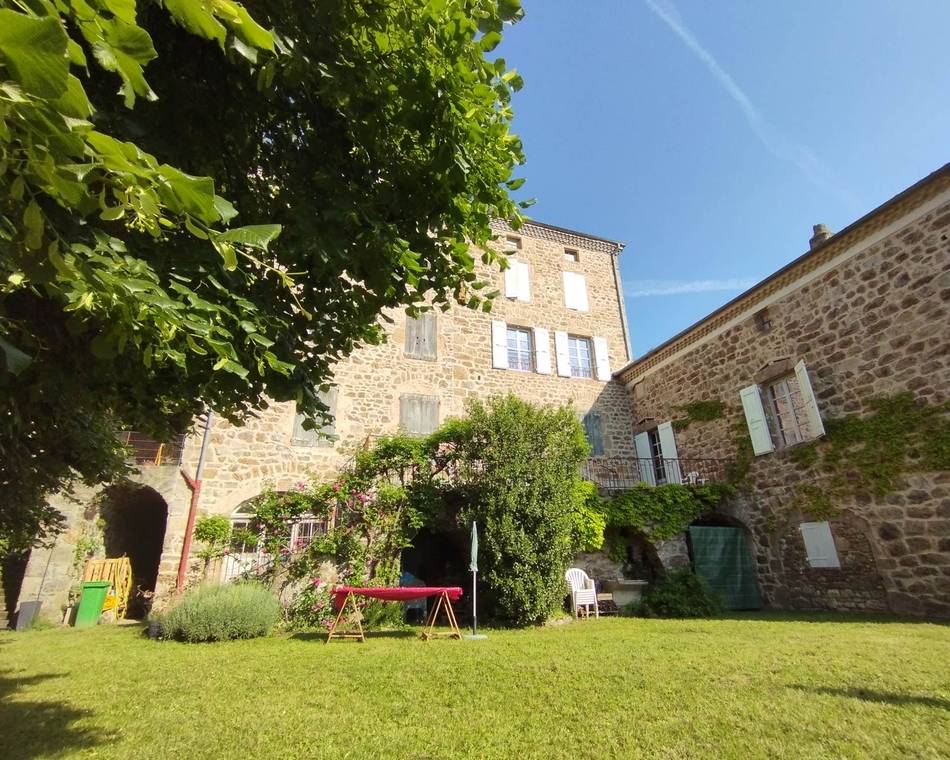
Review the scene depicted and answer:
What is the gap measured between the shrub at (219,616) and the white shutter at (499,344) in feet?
26.8

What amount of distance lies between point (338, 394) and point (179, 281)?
9535 millimetres

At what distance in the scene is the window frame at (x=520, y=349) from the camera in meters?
13.9

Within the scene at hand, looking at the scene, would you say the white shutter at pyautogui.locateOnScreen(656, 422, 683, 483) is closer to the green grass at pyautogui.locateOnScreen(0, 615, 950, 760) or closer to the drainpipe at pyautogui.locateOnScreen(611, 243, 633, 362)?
the drainpipe at pyautogui.locateOnScreen(611, 243, 633, 362)

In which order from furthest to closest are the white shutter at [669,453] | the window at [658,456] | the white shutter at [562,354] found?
the white shutter at [562,354], the window at [658,456], the white shutter at [669,453]

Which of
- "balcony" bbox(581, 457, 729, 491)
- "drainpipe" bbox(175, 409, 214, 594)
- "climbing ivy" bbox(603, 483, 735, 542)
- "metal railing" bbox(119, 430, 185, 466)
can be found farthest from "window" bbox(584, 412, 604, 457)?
"metal railing" bbox(119, 430, 185, 466)

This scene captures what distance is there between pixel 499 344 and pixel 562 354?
6.47 ft

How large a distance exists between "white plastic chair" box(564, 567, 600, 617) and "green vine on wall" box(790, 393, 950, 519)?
431 centimetres

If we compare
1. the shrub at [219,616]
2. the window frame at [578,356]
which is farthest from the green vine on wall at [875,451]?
the shrub at [219,616]

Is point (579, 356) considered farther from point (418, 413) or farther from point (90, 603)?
point (90, 603)

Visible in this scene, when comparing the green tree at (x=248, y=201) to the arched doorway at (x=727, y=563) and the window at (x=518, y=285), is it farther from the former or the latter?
the window at (x=518, y=285)

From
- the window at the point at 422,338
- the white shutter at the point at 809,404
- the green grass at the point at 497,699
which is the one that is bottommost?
the green grass at the point at 497,699

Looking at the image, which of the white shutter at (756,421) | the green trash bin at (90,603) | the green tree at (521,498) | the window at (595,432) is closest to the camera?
the green tree at (521,498)

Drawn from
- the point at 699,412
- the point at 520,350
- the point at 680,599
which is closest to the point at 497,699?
the point at 680,599

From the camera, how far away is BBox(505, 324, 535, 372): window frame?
1388 cm
